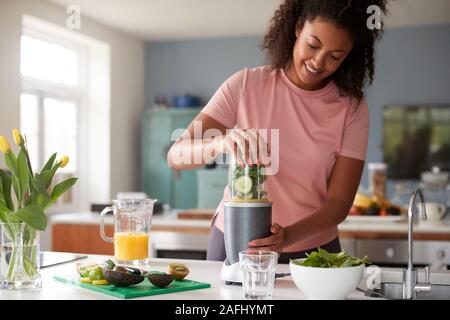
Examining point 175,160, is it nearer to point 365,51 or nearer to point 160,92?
point 365,51

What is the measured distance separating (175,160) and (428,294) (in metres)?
0.70

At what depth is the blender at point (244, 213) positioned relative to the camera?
1.31 metres

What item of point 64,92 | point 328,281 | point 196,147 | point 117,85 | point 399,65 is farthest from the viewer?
point 117,85

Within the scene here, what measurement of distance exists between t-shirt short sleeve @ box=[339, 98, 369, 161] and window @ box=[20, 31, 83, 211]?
4.38m

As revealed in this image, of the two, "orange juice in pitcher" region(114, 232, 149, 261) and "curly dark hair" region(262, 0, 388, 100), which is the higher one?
"curly dark hair" region(262, 0, 388, 100)

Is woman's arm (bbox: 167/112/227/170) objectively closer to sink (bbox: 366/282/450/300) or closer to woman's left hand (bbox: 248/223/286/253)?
woman's left hand (bbox: 248/223/286/253)

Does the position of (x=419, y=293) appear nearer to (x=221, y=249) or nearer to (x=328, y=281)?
(x=328, y=281)

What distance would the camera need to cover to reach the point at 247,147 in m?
1.32


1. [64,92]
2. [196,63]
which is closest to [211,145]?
[64,92]

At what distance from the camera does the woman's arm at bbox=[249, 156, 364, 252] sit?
5.00 ft

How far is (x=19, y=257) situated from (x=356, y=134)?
922 millimetres

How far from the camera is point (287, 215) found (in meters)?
1.67

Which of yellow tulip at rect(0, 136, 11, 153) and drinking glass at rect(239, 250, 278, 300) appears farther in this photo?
yellow tulip at rect(0, 136, 11, 153)

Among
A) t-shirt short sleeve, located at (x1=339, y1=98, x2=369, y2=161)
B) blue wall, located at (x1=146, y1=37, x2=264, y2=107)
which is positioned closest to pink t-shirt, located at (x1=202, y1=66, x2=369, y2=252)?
t-shirt short sleeve, located at (x1=339, y1=98, x2=369, y2=161)
